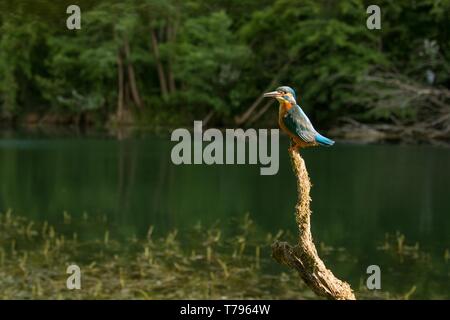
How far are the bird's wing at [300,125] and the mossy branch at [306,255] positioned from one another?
0.18ft

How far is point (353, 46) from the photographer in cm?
2512

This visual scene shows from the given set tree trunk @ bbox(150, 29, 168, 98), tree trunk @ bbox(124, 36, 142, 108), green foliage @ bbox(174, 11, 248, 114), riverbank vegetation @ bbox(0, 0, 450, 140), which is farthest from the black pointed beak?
tree trunk @ bbox(124, 36, 142, 108)

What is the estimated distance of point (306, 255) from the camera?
2.32 m

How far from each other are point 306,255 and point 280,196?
11570mm

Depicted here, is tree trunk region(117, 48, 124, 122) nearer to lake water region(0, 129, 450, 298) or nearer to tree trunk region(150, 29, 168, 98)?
tree trunk region(150, 29, 168, 98)

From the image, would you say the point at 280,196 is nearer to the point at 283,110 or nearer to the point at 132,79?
the point at 283,110

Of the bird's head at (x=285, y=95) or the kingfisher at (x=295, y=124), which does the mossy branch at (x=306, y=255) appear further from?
the bird's head at (x=285, y=95)

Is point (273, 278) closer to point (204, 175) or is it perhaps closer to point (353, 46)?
point (204, 175)

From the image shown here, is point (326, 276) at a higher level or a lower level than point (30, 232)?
higher

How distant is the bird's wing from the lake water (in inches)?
241

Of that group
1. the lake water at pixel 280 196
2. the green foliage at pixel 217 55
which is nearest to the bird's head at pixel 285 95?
the lake water at pixel 280 196
